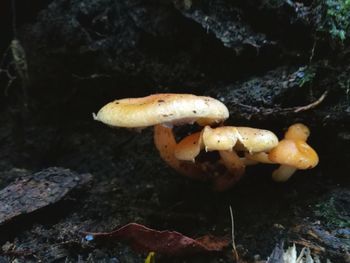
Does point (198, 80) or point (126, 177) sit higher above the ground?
point (198, 80)

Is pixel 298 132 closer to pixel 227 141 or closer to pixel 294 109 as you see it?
pixel 294 109

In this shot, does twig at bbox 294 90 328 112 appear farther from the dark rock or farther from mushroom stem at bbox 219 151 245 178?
the dark rock

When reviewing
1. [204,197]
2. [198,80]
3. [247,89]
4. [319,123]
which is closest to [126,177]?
[204,197]

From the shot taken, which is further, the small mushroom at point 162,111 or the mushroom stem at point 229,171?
the mushroom stem at point 229,171

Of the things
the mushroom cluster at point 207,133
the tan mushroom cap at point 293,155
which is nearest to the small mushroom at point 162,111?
the mushroom cluster at point 207,133

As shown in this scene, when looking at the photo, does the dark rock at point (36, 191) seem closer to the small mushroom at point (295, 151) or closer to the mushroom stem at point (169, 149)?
the mushroom stem at point (169, 149)

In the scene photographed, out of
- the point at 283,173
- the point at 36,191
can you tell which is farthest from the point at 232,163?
the point at 36,191

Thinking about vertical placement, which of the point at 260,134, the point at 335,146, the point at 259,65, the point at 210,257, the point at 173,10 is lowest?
the point at 210,257

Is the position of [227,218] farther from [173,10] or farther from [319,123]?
[173,10]
